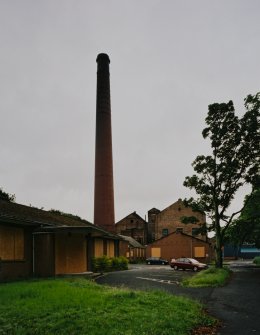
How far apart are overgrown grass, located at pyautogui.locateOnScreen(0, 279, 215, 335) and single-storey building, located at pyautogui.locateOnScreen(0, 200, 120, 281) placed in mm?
7209

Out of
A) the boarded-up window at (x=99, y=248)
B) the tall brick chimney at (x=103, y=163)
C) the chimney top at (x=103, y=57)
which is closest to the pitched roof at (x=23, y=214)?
the boarded-up window at (x=99, y=248)

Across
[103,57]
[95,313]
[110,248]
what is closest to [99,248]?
[110,248]

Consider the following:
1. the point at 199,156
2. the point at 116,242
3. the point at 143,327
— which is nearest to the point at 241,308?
the point at 143,327

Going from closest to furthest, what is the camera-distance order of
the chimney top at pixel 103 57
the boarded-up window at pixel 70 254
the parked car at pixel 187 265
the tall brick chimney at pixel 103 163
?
the boarded-up window at pixel 70 254 < the parked car at pixel 187 265 < the tall brick chimney at pixel 103 163 < the chimney top at pixel 103 57

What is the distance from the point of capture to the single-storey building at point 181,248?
6104 centimetres

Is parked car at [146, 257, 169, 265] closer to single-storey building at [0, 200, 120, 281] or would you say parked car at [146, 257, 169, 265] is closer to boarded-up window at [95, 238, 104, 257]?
boarded-up window at [95, 238, 104, 257]

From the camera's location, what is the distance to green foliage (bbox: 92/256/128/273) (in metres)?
34.9

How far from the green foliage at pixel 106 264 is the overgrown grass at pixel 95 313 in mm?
20632

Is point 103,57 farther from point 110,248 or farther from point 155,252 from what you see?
point 155,252

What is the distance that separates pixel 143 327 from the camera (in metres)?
9.59

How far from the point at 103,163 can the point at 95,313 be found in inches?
1463

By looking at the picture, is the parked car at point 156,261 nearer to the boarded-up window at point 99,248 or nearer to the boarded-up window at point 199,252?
the boarded-up window at point 199,252

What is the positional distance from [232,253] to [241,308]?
8459cm

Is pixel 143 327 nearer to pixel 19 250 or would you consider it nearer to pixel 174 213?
pixel 19 250
